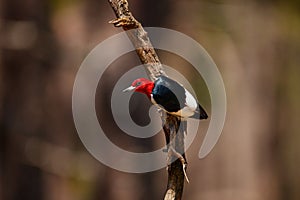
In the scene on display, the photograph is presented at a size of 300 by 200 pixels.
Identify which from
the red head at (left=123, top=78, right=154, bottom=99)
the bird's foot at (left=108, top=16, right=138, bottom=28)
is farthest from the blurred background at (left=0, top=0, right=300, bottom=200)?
the bird's foot at (left=108, top=16, right=138, bottom=28)

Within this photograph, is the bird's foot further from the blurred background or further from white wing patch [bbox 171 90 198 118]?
the blurred background

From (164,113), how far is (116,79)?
2899 millimetres

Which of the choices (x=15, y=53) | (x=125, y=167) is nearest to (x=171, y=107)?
(x=125, y=167)

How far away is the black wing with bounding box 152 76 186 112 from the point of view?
3.23ft

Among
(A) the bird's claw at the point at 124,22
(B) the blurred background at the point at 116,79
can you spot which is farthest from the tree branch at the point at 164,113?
(B) the blurred background at the point at 116,79

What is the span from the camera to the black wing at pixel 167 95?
0.99 m

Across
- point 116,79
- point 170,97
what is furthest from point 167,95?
point 116,79

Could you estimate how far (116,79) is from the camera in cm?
392

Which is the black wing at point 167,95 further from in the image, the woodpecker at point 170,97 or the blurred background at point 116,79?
the blurred background at point 116,79

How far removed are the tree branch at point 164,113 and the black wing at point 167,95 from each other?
14mm

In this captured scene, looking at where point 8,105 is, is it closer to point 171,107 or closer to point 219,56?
point 219,56

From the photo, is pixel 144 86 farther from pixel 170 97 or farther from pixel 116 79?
pixel 116 79

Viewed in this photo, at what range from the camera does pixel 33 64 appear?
414cm

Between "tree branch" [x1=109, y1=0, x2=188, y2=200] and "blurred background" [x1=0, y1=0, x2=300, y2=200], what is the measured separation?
2857mm
